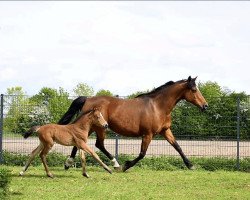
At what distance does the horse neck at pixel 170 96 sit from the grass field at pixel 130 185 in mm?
1786

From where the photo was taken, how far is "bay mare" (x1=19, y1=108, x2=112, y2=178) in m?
12.9

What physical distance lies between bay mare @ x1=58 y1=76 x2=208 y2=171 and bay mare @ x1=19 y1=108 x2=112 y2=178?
3.31 ft

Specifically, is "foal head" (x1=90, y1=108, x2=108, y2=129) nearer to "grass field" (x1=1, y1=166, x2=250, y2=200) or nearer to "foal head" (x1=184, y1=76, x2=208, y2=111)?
"grass field" (x1=1, y1=166, x2=250, y2=200)

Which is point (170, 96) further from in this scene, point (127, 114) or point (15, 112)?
point (15, 112)

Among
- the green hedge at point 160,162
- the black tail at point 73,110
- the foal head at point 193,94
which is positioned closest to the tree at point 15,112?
the green hedge at point 160,162

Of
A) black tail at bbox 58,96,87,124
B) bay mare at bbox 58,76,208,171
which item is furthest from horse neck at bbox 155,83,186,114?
black tail at bbox 58,96,87,124

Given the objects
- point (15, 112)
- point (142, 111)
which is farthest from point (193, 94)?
point (15, 112)

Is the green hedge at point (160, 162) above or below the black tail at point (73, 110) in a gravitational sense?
below

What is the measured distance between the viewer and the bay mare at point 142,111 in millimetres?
14367

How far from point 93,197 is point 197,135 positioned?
814cm

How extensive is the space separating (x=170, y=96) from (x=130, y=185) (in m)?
3.66

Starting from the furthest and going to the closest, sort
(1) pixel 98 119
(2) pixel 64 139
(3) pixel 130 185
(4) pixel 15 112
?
(4) pixel 15 112 → (1) pixel 98 119 → (2) pixel 64 139 → (3) pixel 130 185

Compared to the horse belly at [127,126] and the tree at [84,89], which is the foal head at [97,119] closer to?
the horse belly at [127,126]

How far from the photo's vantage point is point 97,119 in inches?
517
